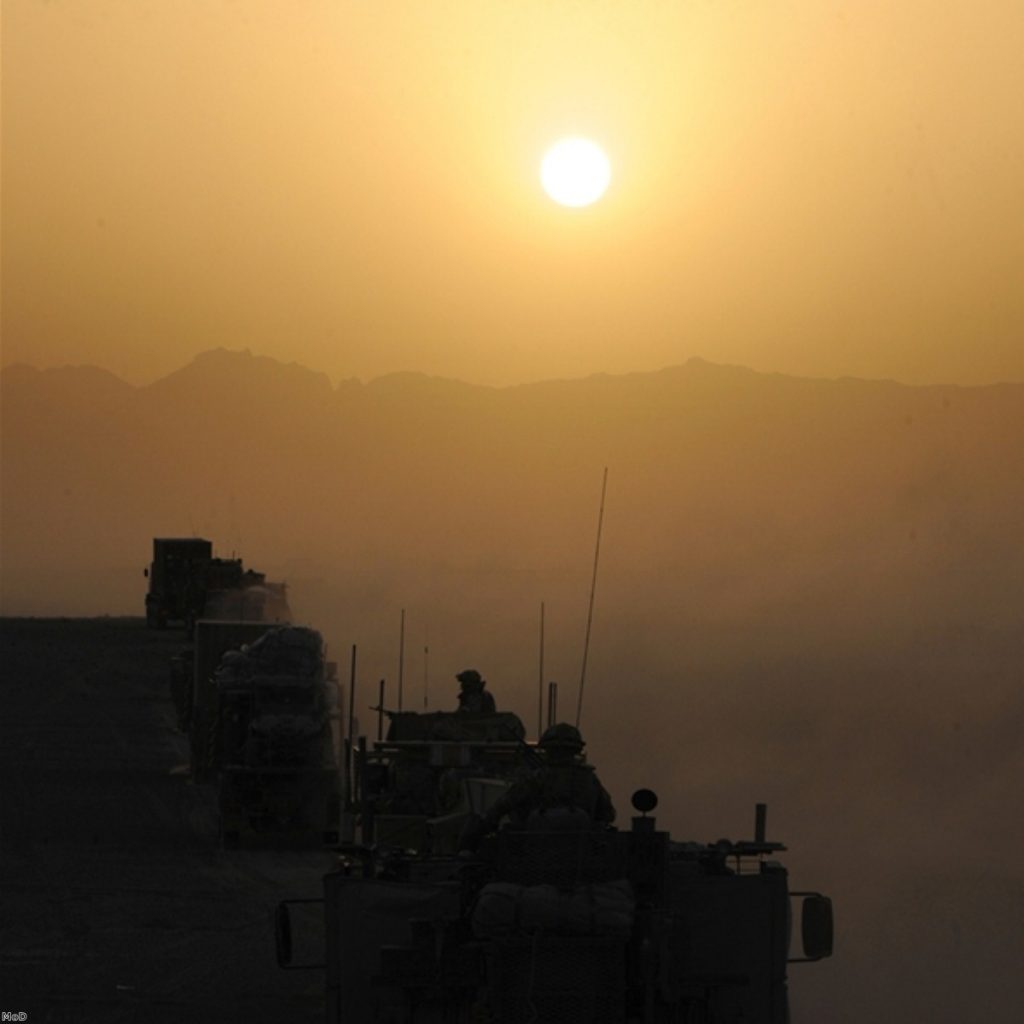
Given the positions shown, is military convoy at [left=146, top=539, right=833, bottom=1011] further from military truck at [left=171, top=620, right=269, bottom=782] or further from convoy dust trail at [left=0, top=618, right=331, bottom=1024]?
military truck at [left=171, top=620, right=269, bottom=782]

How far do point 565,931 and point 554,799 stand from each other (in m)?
0.93

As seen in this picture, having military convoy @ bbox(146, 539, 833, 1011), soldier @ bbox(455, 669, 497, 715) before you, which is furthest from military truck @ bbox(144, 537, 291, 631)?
military convoy @ bbox(146, 539, 833, 1011)

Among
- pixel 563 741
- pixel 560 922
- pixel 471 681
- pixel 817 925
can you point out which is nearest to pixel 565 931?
pixel 560 922

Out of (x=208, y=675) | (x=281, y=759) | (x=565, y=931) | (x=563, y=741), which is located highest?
(x=208, y=675)

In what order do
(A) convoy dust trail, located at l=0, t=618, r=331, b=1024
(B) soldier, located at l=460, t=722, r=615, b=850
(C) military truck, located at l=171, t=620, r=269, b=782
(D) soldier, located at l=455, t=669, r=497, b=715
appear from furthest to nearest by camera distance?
(C) military truck, located at l=171, t=620, r=269, b=782 → (D) soldier, located at l=455, t=669, r=497, b=715 → (A) convoy dust trail, located at l=0, t=618, r=331, b=1024 → (B) soldier, located at l=460, t=722, r=615, b=850

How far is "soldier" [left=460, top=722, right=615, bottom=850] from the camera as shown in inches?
569

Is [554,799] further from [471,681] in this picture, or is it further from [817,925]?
[471,681]

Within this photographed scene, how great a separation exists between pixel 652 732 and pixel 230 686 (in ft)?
134

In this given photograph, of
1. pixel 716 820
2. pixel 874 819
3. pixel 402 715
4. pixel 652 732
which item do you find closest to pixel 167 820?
pixel 402 715

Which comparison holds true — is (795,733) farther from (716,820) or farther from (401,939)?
(401,939)

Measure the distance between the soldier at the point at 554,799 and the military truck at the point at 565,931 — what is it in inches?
3.4

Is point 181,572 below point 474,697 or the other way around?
the other way around

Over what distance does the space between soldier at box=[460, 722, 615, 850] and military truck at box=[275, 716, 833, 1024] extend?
3.4 inches

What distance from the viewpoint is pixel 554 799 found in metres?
14.6
